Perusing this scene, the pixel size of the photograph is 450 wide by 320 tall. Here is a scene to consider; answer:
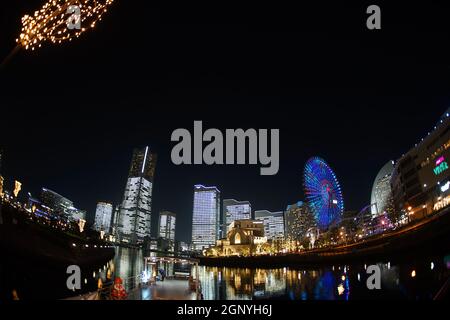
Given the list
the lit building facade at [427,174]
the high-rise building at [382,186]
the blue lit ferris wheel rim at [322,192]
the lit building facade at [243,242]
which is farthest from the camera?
the high-rise building at [382,186]

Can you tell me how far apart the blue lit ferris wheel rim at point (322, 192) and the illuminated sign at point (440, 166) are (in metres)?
21.9

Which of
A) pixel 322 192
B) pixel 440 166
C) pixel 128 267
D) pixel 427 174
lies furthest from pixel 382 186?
pixel 128 267

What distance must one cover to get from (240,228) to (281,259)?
50.9m

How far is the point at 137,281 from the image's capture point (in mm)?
19469

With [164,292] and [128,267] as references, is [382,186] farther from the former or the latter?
[164,292]

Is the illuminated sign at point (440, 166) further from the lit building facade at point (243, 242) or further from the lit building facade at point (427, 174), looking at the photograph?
the lit building facade at point (243, 242)

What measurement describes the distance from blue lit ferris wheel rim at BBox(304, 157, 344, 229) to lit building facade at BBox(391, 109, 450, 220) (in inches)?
715

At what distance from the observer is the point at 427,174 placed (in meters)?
73.1

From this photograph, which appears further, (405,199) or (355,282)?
(405,199)

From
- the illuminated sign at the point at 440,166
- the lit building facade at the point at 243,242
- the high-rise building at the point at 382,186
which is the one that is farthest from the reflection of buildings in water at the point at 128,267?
the high-rise building at the point at 382,186

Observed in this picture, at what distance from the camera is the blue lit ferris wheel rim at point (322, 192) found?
67.5 meters

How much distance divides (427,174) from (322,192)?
27111 mm
